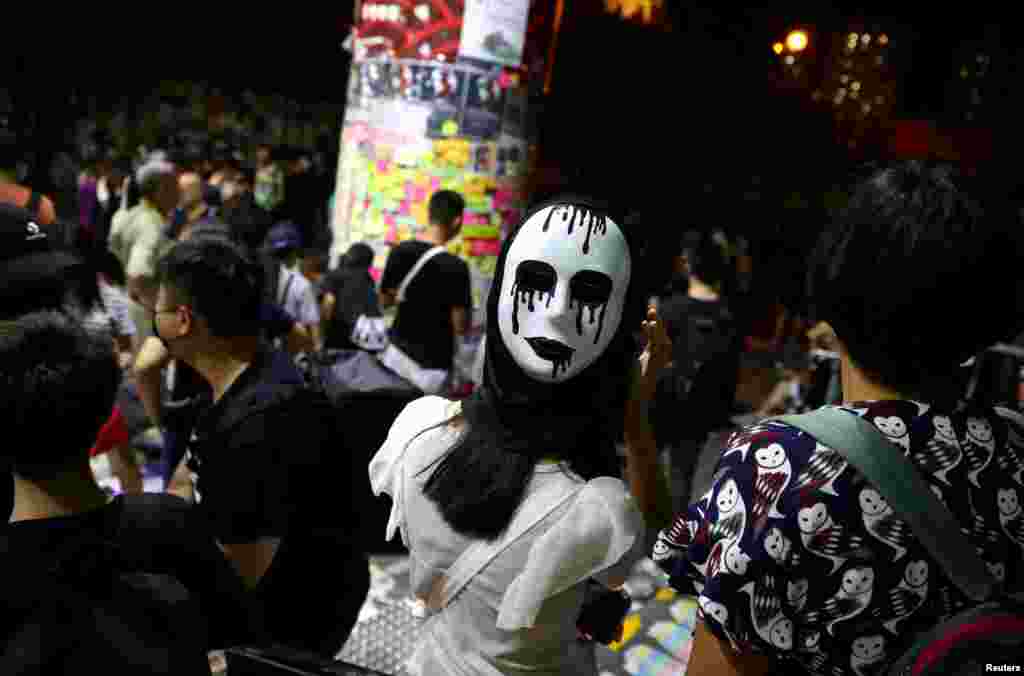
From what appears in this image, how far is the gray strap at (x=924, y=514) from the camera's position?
102cm

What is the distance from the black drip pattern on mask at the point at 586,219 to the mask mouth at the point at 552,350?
0.19 metres

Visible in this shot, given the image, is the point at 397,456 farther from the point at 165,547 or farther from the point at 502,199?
the point at 502,199

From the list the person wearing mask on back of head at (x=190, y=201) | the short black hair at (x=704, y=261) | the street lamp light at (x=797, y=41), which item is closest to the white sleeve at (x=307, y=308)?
the person wearing mask on back of head at (x=190, y=201)

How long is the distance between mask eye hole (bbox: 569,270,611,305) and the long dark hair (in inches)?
2.3

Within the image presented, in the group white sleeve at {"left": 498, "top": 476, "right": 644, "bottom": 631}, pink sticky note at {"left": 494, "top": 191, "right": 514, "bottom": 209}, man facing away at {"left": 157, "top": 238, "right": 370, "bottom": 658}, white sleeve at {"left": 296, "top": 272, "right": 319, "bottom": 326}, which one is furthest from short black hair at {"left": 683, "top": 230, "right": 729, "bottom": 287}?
white sleeve at {"left": 498, "top": 476, "right": 644, "bottom": 631}

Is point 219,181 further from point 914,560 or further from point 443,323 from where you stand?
point 914,560

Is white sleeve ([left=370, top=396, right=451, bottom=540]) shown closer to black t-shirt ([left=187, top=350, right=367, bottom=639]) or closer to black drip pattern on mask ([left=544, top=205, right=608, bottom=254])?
black t-shirt ([left=187, top=350, right=367, bottom=639])

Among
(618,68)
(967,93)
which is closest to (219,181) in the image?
(618,68)

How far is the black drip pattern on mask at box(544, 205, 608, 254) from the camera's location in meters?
1.57

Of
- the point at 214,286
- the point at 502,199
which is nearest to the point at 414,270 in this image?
the point at 502,199

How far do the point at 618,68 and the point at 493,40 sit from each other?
573 cm

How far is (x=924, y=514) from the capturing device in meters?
1.02

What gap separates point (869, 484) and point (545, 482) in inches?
24.6

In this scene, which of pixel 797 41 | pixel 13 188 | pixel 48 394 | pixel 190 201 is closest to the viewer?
pixel 48 394
